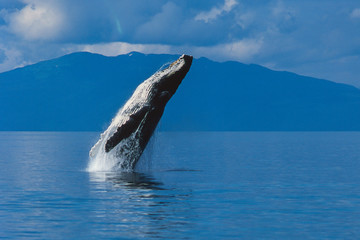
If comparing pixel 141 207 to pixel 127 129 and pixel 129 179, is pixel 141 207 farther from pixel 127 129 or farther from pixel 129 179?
pixel 129 179

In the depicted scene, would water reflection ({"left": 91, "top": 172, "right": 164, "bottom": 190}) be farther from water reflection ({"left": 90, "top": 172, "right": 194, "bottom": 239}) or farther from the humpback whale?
the humpback whale

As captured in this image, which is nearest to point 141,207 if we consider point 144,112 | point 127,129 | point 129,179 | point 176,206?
point 176,206

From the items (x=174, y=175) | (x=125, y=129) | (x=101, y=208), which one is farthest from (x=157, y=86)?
(x=101, y=208)

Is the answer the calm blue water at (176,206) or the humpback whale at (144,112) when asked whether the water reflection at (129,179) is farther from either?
the humpback whale at (144,112)

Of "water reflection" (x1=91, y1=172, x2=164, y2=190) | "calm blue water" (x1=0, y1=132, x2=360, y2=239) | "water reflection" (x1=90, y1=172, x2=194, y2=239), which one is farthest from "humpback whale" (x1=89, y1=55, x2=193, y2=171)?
"water reflection" (x1=90, y1=172, x2=194, y2=239)

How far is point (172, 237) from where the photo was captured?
15.0 meters

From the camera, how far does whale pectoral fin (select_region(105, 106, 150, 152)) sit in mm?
26641

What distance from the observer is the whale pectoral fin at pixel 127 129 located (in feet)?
87.4

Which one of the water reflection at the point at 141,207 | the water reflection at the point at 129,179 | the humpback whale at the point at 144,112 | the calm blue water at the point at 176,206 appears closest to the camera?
the calm blue water at the point at 176,206

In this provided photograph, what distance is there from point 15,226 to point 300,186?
46.7 feet

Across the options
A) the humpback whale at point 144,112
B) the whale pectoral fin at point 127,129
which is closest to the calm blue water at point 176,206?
the humpback whale at point 144,112

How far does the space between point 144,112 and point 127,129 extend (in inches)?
40.0

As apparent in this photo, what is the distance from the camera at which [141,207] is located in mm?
19516

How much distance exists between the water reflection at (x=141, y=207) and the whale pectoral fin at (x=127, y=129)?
5.26 feet
